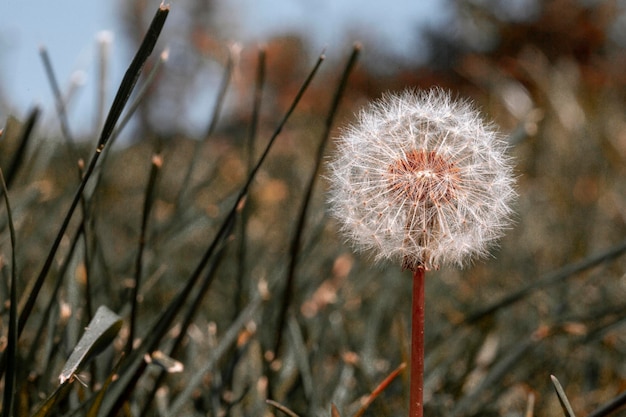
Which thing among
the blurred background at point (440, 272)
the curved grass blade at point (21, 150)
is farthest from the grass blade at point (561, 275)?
the curved grass blade at point (21, 150)

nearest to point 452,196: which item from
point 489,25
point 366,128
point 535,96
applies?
point 366,128

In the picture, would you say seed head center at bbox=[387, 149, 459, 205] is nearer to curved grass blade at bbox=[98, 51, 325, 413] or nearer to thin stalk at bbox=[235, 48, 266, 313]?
curved grass blade at bbox=[98, 51, 325, 413]

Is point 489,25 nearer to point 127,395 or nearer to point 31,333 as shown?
point 31,333

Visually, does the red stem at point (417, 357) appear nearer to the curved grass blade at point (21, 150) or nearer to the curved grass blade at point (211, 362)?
the curved grass blade at point (211, 362)

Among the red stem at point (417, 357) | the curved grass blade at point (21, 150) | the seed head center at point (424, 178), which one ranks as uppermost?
the seed head center at point (424, 178)

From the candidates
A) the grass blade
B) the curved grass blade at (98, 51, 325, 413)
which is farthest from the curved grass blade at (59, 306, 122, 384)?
the grass blade

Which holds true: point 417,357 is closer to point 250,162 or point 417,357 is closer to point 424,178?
point 424,178

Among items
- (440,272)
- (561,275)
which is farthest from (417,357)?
(440,272)

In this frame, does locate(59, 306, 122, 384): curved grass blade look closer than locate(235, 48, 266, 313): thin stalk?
Yes

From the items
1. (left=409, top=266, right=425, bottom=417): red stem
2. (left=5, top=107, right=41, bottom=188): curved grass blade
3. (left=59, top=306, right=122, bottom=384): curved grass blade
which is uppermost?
(left=5, top=107, right=41, bottom=188): curved grass blade
